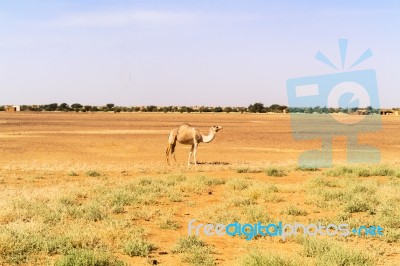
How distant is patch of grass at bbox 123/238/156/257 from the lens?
26.1 ft

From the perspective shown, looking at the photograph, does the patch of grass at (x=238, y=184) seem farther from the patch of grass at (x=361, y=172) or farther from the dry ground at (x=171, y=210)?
the patch of grass at (x=361, y=172)

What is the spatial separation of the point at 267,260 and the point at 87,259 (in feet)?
8.92

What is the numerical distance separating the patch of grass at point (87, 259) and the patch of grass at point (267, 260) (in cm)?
→ 196

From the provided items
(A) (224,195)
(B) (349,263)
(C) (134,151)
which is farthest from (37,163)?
(B) (349,263)

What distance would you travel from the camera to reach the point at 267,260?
6.98 metres

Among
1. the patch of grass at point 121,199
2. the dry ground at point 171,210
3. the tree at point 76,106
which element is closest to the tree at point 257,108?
the tree at point 76,106

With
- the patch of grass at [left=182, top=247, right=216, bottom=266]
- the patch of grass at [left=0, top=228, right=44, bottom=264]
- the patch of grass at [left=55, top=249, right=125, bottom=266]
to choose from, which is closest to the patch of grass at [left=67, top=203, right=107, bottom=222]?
the patch of grass at [left=0, top=228, right=44, bottom=264]

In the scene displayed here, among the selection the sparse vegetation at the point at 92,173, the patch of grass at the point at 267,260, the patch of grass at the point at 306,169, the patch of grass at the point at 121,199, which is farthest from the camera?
the patch of grass at the point at 306,169

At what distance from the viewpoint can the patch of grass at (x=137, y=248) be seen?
796 centimetres

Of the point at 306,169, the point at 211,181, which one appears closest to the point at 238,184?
the point at 211,181

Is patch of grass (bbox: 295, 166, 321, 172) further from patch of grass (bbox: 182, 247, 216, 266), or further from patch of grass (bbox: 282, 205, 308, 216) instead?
patch of grass (bbox: 182, 247, 216, 266)

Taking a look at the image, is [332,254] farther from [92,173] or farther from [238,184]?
[92,173]

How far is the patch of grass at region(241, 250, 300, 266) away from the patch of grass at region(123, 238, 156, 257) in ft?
5.93

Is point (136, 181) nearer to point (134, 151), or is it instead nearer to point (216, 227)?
point (216, 227)
